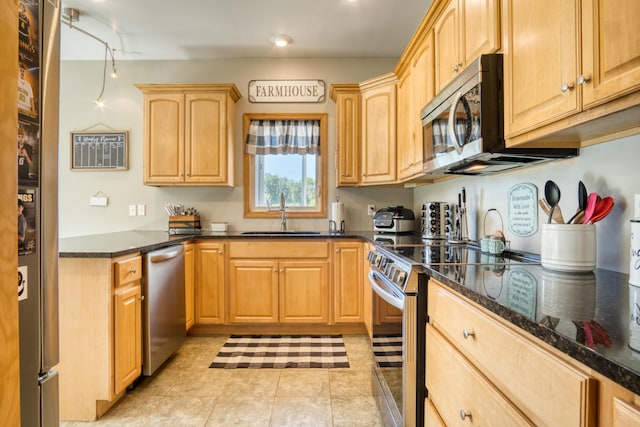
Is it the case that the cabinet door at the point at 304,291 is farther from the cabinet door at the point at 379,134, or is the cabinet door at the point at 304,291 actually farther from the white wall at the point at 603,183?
the white wall at the point at 603,183

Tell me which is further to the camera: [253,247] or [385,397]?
[253,247]

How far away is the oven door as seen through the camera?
1466mm

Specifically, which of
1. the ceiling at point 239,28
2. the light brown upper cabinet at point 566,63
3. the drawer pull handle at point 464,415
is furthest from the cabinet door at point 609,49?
the ceiling at point 239,28

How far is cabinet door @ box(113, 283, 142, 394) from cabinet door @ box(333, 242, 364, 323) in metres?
1.53

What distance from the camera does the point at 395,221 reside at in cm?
294

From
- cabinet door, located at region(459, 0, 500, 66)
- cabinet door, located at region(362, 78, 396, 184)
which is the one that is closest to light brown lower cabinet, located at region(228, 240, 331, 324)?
cabinet door, located at region(362, 78, 396, 184)

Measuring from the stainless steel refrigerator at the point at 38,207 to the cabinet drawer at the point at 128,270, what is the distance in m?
0.97

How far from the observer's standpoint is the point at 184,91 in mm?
3191

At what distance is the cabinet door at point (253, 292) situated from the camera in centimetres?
297

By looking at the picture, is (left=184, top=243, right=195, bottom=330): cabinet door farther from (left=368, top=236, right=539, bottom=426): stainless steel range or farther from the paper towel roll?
(left=368, top=236, right=539, bottom=426): stainless steel range

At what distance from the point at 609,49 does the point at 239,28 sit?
282cm

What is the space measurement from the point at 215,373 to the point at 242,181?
1.88 m

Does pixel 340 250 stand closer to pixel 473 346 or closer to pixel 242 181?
pixel 242 181

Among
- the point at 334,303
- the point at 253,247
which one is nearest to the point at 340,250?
the point at 334,303
